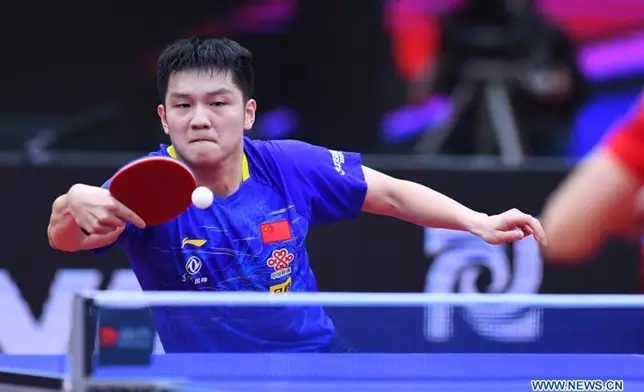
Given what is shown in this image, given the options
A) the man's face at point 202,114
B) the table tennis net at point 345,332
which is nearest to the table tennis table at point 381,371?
the table tennis net at point 345,332

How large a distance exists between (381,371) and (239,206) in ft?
3.18

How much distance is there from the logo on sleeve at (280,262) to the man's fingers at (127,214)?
0.51m

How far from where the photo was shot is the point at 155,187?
2.80 m

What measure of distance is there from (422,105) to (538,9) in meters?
1.02

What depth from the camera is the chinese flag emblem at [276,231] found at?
10.9 feet

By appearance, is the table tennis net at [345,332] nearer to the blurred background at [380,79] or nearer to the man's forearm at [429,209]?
the man's forearm at [429,209]

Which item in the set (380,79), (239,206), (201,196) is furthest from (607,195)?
(380,79)

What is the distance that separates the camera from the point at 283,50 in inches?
329

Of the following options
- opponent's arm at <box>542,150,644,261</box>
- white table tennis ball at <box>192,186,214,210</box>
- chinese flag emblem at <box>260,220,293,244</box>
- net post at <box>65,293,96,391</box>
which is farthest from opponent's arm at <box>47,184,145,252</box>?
opponent's arm at <box>542,150,644,261</box>

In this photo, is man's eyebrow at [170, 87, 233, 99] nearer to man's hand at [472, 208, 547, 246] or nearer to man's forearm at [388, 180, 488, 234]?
man's forearm at [388, 180, 488, 234]

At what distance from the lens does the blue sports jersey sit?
322cm

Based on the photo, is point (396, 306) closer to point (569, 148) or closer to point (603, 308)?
point (603, 308)

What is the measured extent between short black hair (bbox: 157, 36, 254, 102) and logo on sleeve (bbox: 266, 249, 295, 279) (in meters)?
0.44

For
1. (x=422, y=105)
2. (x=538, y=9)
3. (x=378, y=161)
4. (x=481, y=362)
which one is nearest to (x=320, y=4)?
(x=422, y=105)
